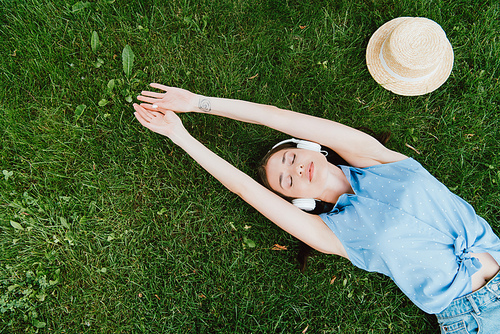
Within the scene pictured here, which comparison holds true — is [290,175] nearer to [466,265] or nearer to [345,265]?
[345,265]

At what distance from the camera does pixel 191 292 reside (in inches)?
153

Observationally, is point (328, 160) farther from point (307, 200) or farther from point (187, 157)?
point (187, 157)

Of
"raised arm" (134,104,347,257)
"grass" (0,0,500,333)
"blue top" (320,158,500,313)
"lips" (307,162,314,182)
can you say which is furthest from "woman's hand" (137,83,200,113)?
"blue top" (320,158,500,313)

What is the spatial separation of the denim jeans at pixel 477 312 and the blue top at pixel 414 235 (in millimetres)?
110

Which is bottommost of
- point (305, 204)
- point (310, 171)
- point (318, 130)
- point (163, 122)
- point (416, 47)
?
point (305, 204)

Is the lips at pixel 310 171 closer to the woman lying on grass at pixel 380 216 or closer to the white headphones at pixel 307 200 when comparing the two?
the woman lying on grass at pixel 380 216

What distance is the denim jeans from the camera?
316 cm

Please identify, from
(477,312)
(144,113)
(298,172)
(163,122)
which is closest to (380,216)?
(298,172)

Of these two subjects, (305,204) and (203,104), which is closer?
(305,204)

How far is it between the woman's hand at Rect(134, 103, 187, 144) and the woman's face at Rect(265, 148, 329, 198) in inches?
41.6

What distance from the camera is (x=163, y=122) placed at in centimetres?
351

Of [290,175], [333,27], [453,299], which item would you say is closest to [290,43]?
[333,27]

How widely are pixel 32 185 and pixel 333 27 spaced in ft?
14.3

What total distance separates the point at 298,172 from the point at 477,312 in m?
2.29
